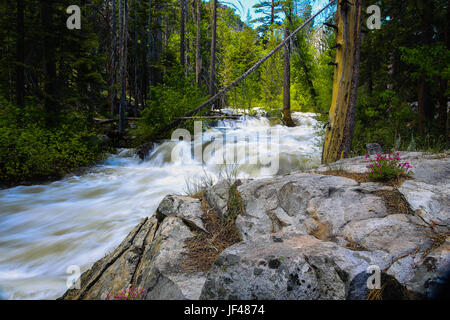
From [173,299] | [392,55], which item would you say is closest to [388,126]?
[392,55]

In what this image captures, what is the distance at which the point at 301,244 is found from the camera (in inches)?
88.8

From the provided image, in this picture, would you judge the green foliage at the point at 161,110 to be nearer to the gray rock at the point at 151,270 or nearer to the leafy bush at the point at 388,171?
the gray rock at the point at 151,270

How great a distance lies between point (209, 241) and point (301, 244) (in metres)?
1.13

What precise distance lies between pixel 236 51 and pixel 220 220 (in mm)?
29102

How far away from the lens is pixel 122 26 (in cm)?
1228

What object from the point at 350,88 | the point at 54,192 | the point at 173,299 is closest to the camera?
the point at 173,299

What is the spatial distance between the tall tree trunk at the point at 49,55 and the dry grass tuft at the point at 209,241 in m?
8.05

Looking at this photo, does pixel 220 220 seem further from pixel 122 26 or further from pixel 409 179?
pixel 122 26

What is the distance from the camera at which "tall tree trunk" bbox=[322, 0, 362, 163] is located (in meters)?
5.58

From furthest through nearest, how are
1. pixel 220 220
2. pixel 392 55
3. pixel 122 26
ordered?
1. pixel 122 26
2. pixel 392 55
3. pixel 220 220

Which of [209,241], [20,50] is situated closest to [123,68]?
[20,50]

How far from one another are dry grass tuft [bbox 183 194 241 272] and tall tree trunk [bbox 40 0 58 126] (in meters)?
8.05

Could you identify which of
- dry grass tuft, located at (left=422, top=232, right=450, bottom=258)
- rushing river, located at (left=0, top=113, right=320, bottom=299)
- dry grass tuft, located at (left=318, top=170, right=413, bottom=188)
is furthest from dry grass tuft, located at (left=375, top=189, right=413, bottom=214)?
rushing river, located at (left=0, top=113, right=320, bottom=299)

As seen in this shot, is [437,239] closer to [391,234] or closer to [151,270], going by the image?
[391,234]
